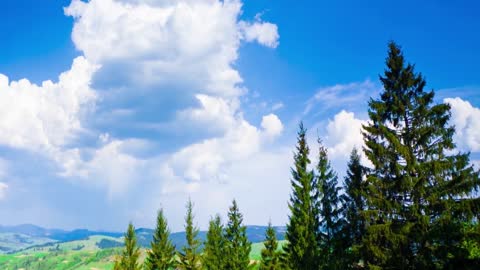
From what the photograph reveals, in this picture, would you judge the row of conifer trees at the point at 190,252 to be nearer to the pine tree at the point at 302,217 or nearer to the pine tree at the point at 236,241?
the pine tree at the point at 236,241

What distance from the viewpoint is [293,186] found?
4328 centimetres

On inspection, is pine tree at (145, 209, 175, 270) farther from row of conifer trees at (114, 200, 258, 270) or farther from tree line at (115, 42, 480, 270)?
tree line at (115, 42, 480, 270)

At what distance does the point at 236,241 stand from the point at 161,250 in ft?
34.9

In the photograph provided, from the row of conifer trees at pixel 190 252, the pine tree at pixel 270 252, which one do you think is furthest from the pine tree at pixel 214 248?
the pine tree at pixel 270 252

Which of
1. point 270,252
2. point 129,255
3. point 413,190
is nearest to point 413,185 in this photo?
point 413,190

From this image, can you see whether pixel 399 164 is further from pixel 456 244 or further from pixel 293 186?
pixel 293 186

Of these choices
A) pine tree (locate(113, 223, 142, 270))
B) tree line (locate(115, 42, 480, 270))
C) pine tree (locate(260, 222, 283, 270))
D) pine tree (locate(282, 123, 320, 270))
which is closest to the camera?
tree line (locate(115, 42, 480, 270))

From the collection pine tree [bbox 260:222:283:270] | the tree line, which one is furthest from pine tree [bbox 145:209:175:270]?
the tree line

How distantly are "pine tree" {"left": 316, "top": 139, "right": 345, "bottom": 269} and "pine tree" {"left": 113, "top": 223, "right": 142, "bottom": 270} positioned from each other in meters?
23.1

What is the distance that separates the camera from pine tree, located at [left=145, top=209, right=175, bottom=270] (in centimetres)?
5212

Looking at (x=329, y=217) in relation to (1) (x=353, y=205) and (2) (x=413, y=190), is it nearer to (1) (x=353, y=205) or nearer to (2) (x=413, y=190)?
(1) (x=353, y=205)

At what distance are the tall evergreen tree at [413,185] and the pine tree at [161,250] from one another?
1165 inches

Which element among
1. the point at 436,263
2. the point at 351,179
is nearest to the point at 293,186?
the point at 351,179

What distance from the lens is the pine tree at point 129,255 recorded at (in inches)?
1991
